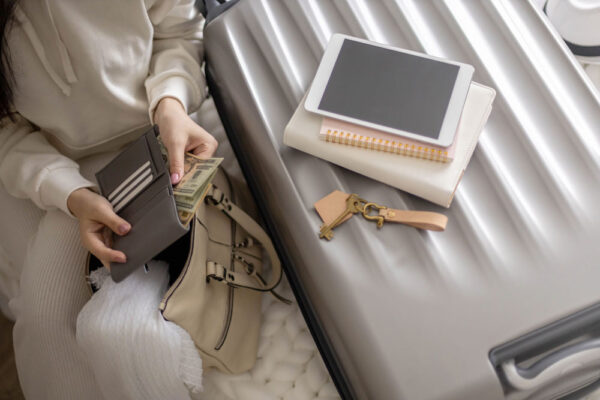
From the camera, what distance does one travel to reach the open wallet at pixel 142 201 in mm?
560

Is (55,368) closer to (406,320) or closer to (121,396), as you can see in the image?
(121,396)

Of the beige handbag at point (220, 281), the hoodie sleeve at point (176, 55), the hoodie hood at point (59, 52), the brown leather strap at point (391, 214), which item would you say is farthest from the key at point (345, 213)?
the hoodie hood at point (59, 52)

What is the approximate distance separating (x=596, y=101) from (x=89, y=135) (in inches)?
27.7

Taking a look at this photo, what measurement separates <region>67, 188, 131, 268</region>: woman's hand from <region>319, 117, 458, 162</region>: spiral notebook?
266mm

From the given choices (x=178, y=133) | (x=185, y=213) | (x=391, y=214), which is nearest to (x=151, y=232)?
(x=185, y=213)

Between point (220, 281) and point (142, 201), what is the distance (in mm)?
145

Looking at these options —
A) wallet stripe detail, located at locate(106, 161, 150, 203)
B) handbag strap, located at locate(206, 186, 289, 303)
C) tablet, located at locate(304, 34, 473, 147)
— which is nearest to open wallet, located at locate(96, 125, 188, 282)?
wallet stripe detail, located at locate(106, 161, 150, 203)

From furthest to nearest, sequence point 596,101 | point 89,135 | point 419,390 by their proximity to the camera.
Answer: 1. point 89,135
2. point 596,101
3. point 419,390

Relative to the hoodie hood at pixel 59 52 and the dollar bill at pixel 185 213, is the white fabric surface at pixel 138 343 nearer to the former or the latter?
the dollar bill at pixel 185 213

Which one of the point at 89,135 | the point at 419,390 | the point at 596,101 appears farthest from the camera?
the point at 89,135

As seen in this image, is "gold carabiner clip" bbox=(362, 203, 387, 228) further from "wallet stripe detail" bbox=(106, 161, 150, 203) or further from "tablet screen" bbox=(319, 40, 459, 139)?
"wallet stripe detail" bbox=(106, 161, 150, 203)

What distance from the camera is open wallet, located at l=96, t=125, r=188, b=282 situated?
56 cm

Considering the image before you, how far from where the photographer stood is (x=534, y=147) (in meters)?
0.62

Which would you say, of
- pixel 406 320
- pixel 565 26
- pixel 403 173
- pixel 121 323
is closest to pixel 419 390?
pixel 406 320
